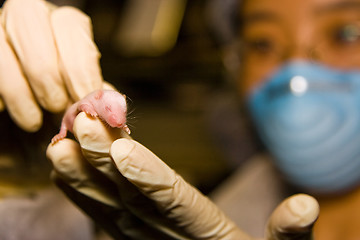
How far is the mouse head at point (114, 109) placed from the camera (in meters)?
0.48

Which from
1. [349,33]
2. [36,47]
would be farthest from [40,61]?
[349,33]

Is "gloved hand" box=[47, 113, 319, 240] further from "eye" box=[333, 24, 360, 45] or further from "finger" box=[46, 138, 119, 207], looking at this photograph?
"eye" box=[333, 24, 360, 45]

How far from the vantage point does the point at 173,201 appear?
52cm

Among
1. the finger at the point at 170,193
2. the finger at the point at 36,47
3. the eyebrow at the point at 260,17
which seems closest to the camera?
the finger at the point at 170,193

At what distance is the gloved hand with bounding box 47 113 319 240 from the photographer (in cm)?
49

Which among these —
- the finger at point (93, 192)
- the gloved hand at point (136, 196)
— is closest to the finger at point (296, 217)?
the gloved hand at point (136, 196)

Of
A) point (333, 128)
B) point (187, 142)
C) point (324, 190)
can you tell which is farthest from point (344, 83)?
point (187, 142)

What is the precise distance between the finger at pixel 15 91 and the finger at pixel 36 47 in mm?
12

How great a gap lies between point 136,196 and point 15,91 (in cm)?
26

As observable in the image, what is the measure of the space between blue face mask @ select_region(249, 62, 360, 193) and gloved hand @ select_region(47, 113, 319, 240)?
0.48m

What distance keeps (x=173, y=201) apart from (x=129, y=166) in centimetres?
9

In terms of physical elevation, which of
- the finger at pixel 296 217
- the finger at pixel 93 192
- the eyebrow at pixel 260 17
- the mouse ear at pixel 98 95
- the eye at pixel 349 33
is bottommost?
the finger at pixel 93 192

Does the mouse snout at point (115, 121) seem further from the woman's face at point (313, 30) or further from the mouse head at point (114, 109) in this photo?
the woman's face at point (313, 30)

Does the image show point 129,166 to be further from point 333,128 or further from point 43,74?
point 333,128
